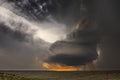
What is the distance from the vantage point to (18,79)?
81.9m

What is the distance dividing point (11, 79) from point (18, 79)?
259 centimetres

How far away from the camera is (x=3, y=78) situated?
7856cm

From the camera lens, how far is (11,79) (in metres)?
80.1

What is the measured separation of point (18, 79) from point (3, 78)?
5281mm

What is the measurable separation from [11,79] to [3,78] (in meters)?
2.71
